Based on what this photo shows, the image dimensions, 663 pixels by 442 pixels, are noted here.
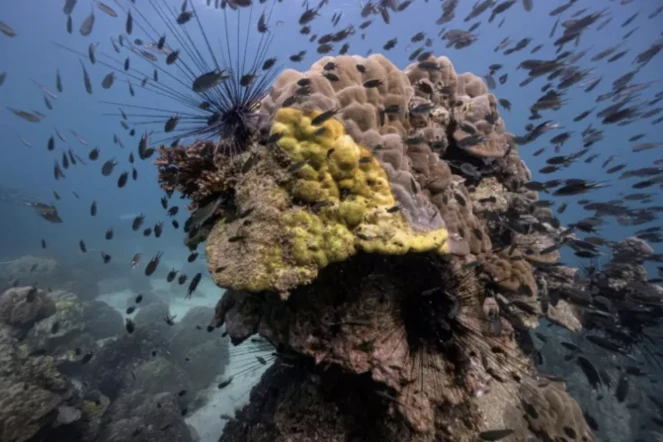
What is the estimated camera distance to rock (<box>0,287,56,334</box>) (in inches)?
416

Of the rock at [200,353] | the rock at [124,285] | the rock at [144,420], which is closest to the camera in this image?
the rock at [144,420]

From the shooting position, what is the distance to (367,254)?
4020mm

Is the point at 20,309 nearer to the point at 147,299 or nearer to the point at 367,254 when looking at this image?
the point at 367,254

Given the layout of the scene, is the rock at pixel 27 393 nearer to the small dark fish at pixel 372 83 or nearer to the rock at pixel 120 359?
the rock at pixel 120 359

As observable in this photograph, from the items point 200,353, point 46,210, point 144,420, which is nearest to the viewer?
point 46,210

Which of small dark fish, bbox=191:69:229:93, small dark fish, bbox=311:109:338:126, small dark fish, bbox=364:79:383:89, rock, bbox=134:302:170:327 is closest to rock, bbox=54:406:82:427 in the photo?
small dark fish, bbox=191:69:229:93

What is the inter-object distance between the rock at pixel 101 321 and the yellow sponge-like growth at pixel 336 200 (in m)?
17.1

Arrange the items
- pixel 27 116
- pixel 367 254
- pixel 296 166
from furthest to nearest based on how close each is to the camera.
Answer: pixel 27 116, pixel 367 254, pixel 296 166

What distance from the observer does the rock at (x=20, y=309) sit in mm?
10562

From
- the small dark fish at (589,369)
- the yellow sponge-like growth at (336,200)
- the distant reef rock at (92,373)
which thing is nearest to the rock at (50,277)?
the distant reef rock at (92,373)

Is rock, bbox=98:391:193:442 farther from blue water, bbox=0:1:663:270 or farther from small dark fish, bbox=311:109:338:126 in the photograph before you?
small dark fish, bbox=311:109:338:126

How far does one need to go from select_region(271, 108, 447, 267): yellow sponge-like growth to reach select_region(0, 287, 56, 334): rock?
36.2 feet

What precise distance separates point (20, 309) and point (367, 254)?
39.8 ft

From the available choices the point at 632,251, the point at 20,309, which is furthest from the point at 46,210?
the point at 632,251
